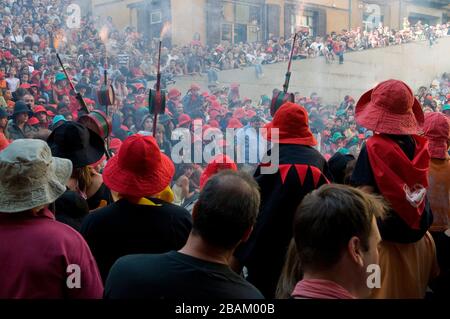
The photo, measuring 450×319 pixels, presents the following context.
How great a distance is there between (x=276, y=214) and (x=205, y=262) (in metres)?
1.04

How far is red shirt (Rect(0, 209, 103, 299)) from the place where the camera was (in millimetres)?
1625

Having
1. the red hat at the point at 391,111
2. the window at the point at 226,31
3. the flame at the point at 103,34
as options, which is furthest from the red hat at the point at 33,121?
the window at the point at 226,31

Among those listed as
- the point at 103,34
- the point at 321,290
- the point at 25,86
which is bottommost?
the point at 321,290

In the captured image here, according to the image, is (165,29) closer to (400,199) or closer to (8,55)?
(8,55)

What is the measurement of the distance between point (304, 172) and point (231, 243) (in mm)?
1068

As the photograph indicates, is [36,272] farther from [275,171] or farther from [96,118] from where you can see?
[96,118]

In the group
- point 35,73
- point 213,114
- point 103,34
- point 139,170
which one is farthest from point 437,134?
point 103,34

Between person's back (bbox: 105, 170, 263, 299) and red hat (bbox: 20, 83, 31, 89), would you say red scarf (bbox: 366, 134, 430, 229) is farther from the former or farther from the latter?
red hat (bbox: 20, 83, 31, 89)

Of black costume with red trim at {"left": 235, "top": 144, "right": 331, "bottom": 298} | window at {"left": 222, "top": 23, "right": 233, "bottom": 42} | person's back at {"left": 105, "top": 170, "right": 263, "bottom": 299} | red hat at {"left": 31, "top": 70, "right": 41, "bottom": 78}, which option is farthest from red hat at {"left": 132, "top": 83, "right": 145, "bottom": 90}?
person's back at {"left": 105, "top": 170, "right": 263, "bottom": 299}

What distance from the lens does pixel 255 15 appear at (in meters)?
18.0

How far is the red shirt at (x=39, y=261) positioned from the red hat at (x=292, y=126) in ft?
3.99

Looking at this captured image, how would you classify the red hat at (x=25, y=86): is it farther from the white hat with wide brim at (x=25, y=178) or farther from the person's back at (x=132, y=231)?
the white hat with wide brim at (x=25, y=178)
